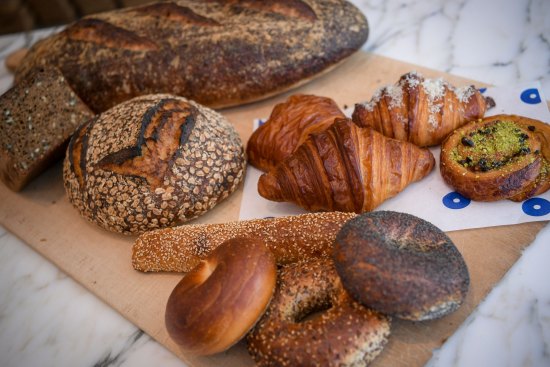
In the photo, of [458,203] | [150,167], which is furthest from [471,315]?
[150,167]

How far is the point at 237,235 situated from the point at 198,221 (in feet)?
1.05

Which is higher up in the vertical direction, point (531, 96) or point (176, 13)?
point (176, 13)

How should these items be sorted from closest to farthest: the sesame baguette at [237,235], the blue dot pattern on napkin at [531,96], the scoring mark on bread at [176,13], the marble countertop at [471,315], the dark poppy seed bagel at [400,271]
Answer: the dark poppy seed bagel at [400,271] < the marble countertop at [471,315] < the sesame baguette at [237,235] < the blue dot pattern on napkin at [531,96] < the scoring mark on bread at [176,13]

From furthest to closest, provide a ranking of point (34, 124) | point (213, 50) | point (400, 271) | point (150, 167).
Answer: point (213, 50), point (34, 124), point (150, 167), point (400, 271)

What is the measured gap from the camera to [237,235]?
5.55ft

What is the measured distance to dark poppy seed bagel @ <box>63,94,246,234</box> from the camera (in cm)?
184

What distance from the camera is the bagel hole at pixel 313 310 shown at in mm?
1478

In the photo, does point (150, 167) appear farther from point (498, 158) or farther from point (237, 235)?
point (498, 158)

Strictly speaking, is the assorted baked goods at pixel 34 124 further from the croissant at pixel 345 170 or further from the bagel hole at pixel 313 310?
the bagel hole at pixel 313 310

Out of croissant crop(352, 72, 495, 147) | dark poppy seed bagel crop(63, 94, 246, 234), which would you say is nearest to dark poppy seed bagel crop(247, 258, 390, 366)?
dark poppy seed bagel crop(63, 94, 246, 234)

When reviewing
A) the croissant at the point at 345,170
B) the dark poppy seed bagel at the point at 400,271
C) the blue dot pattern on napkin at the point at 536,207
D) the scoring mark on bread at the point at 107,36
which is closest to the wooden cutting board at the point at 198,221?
the blue dot pattern on napkin at the point at 536,207

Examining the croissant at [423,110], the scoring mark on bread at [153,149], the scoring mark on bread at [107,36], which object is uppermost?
the scoring mark on bread at [107,36]

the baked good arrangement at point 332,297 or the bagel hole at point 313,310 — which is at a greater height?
the baked good arrangement at point 332,297

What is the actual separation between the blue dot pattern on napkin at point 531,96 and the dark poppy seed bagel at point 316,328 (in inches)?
46.2
